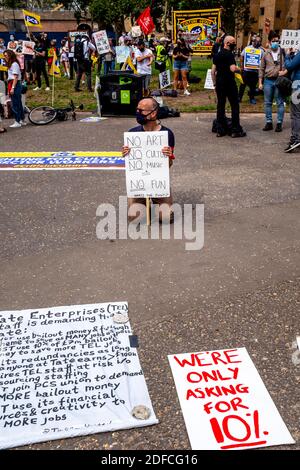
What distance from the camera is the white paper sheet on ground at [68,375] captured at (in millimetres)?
2732

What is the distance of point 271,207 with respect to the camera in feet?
20.3

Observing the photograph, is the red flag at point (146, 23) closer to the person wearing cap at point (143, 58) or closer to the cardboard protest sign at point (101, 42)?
the cardboard protest sign at point (101, 42)

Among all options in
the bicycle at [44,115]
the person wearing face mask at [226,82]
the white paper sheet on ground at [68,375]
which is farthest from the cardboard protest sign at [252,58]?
the white paper sheet on ground at [68,375]

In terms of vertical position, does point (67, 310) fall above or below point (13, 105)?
below

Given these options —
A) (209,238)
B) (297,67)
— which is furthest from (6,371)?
(297,67)

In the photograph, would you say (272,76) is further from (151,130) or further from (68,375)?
(68,375)

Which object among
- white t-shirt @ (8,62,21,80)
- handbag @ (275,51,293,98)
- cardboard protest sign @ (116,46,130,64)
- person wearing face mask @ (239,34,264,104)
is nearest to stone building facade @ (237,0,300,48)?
cardboard protest sign @ (116,46,130,64)

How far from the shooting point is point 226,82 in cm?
980

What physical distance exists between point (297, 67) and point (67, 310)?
6.69m

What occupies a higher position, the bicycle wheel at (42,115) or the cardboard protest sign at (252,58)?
the cardboard protest sign at (252,58)

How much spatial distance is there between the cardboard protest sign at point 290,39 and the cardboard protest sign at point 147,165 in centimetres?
839

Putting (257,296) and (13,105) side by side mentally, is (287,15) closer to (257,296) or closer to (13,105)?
(13,105)

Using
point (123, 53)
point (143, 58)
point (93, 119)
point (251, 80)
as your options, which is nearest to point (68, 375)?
point (93, 119)

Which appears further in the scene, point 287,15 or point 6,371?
point 287,15
